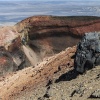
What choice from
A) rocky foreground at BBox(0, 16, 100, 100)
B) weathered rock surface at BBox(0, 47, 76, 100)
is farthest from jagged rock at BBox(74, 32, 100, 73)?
weathered rock surface at BBox(0, 47, 76, 100)

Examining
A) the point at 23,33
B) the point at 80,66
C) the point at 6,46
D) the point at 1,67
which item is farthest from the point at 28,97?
the point at 23,33

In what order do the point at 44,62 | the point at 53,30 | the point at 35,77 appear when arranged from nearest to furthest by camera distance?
1. the point at 35,77
2. the point at 44,62
3. the point at 53,30

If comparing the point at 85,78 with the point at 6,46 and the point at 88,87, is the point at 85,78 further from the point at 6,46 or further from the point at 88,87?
the point at 6,46

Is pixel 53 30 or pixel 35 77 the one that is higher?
pixel 53 30

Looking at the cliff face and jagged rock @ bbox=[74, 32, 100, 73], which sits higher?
jagged rock @ bbox=[74, 32, 100, 73]

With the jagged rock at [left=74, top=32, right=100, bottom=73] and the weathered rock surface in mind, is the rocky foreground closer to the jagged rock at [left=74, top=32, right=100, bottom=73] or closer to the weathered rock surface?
the weathered rock surface

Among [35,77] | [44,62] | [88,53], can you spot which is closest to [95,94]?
[88,53]

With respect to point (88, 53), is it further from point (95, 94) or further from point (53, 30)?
point (53, 30)

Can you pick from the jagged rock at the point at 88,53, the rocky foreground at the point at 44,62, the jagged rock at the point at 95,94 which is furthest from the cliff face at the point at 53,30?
the jagged rock at the point at 95,94
